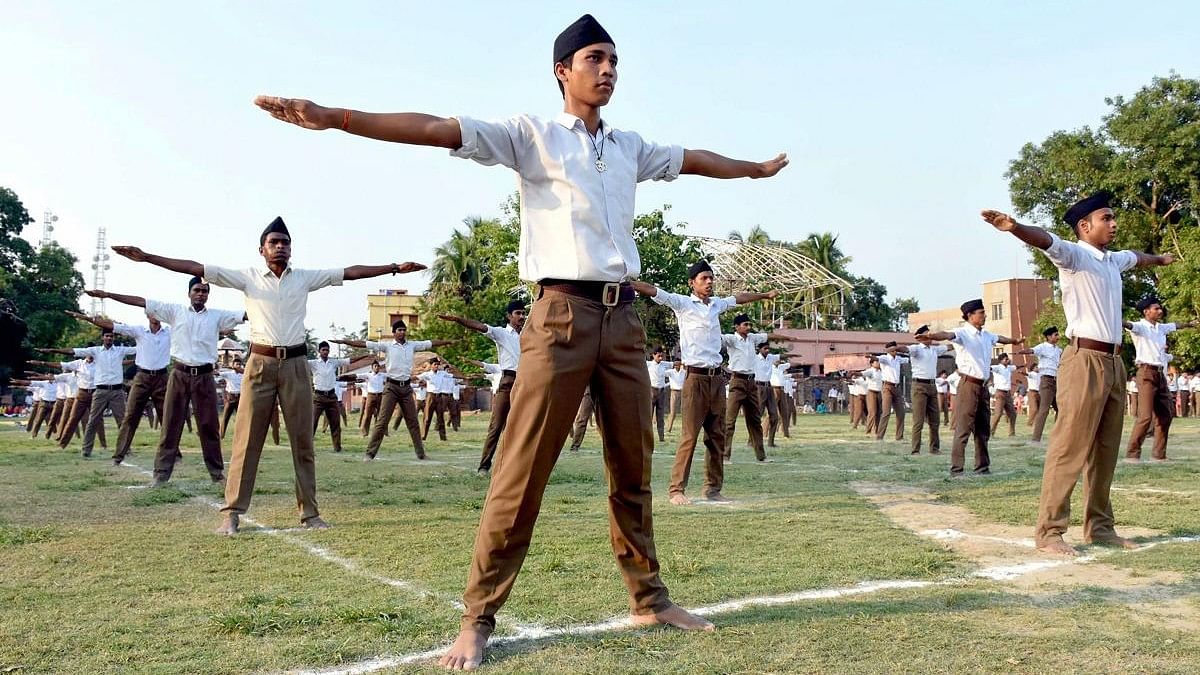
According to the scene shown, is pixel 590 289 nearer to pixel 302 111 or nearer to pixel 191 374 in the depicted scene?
pixel 302 111

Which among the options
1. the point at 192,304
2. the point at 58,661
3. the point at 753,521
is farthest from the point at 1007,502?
the point at 192,304

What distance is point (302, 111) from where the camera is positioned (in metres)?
3.60

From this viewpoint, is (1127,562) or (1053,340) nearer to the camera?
(1127,562)

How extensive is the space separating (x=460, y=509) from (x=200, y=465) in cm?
689

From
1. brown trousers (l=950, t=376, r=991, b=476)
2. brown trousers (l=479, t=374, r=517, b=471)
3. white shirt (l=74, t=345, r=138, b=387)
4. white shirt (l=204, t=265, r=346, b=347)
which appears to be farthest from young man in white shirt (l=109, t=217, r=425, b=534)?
white shirt (l=74, t=345, r=138, b=387)

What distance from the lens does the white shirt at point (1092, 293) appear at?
6.62 m

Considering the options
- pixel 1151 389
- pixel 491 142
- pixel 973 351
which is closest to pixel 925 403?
pixel 973 351

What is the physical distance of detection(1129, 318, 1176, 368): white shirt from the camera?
13664 millimetres

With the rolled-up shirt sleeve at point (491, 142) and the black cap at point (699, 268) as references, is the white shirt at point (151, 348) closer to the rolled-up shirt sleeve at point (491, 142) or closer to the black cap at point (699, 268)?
the black cap at point (699, 268)

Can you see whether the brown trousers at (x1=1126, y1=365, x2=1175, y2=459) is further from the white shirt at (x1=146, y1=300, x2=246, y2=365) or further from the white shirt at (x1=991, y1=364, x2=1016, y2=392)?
the white shirt at (x1=146, y1=300, x2=246, y2=365)

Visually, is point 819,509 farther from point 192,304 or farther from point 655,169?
point 192,304

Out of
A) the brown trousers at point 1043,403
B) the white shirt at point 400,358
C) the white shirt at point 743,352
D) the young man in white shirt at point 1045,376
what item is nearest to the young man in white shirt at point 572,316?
the white shirt at point 743,352

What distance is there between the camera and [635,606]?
4.29 m

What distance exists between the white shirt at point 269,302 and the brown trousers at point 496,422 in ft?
15.7
